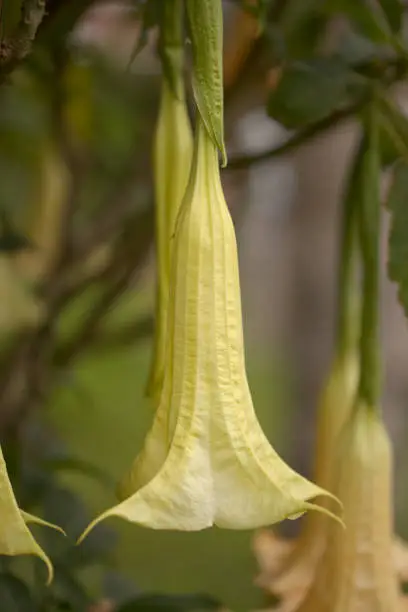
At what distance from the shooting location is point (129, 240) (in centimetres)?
79

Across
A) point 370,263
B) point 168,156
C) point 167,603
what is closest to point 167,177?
point 168,156

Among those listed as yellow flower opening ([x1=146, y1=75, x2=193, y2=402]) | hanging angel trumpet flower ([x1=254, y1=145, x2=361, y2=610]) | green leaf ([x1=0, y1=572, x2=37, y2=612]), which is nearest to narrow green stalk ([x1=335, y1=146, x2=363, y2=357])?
hanging angel trumpet flower ([x1=254, y1=145, x2=361, y2=610])

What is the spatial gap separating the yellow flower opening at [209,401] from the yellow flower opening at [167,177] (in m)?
0.04

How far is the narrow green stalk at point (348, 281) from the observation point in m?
0.53

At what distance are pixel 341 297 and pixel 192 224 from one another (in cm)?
18

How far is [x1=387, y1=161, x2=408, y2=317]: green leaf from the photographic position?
486mm

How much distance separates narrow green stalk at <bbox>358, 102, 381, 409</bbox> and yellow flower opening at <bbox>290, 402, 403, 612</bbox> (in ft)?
0.05

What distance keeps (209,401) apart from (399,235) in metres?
0.16

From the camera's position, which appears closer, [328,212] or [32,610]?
[32,610]

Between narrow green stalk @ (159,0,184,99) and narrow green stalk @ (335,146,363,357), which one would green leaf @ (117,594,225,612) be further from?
narrow green stalk @ (159,0,184,99)

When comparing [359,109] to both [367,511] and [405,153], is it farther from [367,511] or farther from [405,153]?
[367,511]

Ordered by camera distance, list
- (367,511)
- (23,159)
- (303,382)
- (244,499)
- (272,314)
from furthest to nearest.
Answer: (272,314) < (303,382) < (23,159) < (367,511) < (244,499)

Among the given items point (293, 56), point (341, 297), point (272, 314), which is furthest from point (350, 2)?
point (272, 314)

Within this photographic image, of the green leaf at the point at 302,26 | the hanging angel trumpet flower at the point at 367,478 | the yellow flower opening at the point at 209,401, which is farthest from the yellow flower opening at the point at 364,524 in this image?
the green leaf at the point at 302,26
